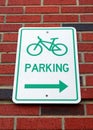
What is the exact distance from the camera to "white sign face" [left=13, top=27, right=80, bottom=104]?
138cm

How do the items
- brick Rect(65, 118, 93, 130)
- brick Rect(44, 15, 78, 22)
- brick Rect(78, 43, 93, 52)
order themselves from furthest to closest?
1. brick Rect(44, 15, 78, 22)
2. brick Rect(78, 43, 93, 52)
3. brick Rect(65, 118, 93, 130)

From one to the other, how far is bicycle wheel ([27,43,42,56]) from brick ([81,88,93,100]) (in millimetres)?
334

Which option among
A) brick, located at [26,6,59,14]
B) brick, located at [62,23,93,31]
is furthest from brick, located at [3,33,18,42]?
brick, located at [62,23,93,31]

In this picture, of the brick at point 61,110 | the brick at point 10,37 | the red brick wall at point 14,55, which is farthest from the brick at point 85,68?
the brick at point 10,37

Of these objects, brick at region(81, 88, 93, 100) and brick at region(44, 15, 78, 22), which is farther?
brick at region(44, 15, 78, 22)

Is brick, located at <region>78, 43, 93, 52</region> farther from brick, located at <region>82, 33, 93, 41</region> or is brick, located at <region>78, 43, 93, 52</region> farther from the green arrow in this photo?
the green arrow

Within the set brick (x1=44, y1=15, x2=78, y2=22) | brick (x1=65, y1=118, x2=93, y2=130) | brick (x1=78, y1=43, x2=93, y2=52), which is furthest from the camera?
brick (x1=44, y1=15, x2=78, y2=22)

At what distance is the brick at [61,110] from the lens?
1366 mm

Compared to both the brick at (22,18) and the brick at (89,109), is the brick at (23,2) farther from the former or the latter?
the brick at (89,109)

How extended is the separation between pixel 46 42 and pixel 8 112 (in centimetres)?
46

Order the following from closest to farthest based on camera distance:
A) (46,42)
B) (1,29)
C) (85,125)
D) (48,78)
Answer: (85,125) < (48,78) < (46,42) < (1,29)

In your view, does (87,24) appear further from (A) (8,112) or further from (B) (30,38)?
(A) (8,112)

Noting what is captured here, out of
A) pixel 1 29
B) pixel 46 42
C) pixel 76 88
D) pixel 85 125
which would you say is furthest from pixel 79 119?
pixel 1 29

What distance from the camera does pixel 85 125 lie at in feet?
4.37
